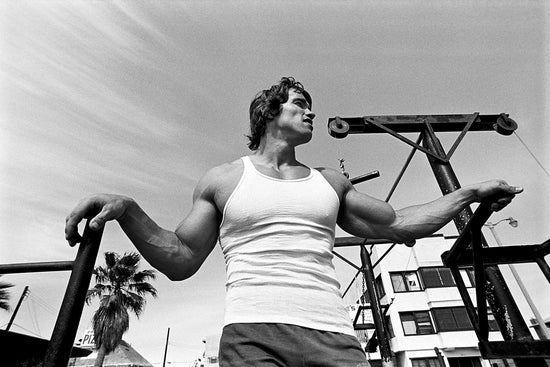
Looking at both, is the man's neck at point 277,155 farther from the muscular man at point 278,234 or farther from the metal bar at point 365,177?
the metal bar at point 365,177

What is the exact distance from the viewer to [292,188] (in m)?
1.68

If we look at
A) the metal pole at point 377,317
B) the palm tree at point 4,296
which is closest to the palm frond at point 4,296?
the palm tree at point 4,296

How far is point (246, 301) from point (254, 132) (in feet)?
4.54

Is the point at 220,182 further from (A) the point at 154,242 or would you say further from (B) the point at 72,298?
(B) the point at 72,298

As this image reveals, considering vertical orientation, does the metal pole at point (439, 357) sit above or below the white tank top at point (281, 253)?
above

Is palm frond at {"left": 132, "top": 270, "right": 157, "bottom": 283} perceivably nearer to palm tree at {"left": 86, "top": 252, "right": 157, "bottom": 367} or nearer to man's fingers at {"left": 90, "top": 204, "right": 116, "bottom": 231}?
palm tree at {"left": 86, "top": 252, "right": 157, "bottom": 367}

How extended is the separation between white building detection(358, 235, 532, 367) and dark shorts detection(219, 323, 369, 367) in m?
21.2

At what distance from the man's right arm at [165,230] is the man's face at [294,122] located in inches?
24.9

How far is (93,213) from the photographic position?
3.93ft

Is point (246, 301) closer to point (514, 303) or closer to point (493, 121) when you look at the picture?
point (514, 303)

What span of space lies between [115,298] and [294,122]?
20738 mm

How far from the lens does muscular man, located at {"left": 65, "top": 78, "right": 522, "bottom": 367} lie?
121cm

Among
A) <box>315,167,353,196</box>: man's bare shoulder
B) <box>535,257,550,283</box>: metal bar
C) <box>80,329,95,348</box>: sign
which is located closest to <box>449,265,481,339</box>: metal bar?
<box>535,257,550,283</box>: metal bar

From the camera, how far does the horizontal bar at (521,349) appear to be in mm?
1542
